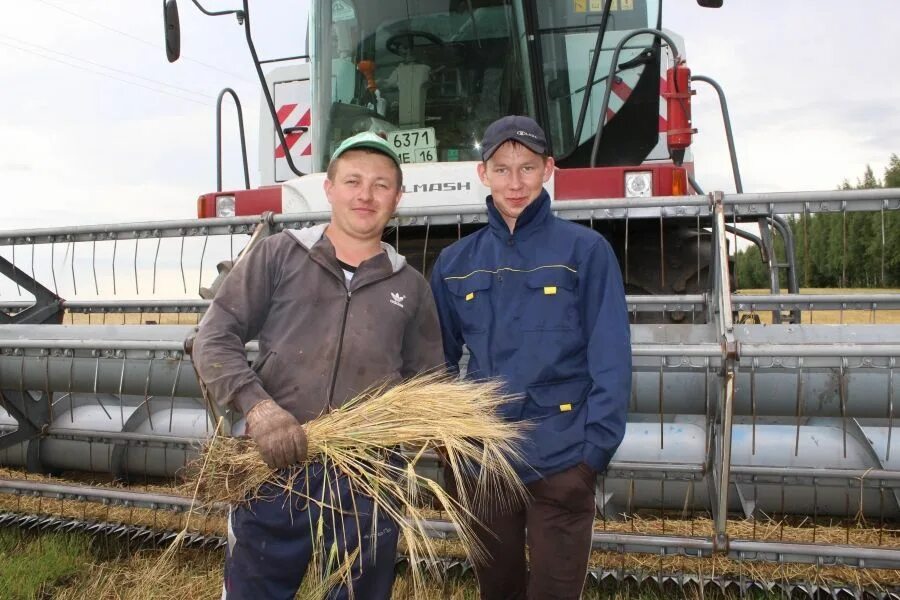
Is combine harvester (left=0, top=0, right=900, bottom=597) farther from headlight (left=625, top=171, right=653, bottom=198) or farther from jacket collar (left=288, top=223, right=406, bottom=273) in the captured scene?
jacket collar (left=288, top=223, right=406, bottom=273)

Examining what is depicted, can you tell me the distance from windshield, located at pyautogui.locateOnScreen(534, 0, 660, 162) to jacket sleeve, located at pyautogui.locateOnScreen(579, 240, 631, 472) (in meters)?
2.42

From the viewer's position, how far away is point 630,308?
11.2 feet

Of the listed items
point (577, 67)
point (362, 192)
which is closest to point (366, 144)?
point (362, 192)

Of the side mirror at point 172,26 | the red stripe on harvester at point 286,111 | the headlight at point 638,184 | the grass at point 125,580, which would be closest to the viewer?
the grass at point 125,580

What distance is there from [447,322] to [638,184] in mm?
1778

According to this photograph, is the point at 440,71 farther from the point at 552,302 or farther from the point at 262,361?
the point at 262,361

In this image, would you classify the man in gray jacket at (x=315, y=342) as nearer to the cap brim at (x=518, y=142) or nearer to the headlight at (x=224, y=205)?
the cap brim at (x=518, y=142)

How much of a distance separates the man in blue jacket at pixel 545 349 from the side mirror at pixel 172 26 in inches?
119

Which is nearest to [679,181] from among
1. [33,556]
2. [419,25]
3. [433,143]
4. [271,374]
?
[433,143]

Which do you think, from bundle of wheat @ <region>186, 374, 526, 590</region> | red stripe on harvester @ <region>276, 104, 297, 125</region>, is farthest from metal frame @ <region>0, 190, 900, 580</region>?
red stripe on harvester @ <region>276, 104, 297, 125</region>

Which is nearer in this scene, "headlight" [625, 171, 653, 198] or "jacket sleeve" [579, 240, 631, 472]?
"jacket sleeve" [579, 240, 631, 472]

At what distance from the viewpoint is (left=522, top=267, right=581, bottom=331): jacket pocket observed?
190cm

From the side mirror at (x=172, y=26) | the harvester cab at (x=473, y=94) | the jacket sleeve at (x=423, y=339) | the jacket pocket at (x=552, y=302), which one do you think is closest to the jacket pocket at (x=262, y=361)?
the jacket sleeve at (x=423, y=339)

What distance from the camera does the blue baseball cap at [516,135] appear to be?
6.30 feet
